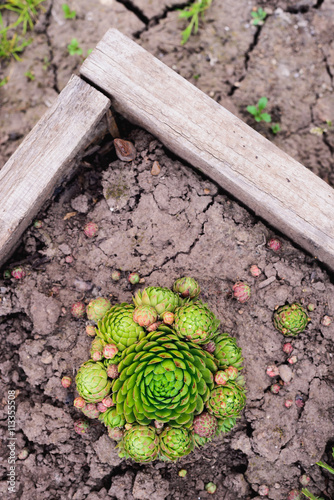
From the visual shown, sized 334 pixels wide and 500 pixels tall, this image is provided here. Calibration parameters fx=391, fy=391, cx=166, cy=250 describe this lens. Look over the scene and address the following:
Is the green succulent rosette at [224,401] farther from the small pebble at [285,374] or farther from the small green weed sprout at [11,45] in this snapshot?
the small green weed sprout at [11,45]

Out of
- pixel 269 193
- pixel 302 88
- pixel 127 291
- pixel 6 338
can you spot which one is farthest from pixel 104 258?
pixel 302 88

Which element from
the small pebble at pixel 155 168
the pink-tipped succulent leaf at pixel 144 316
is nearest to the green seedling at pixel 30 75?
the small pebble at pixel 155 168

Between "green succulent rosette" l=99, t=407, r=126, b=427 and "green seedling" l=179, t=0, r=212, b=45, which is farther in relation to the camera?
"green seedling" l=179, t=0, r=212, b=45

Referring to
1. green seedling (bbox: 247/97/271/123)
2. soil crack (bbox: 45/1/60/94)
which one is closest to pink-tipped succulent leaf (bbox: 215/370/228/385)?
green seedling (bbox: 247/97/271/123)

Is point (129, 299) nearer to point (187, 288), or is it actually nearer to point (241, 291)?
point (187, 288)

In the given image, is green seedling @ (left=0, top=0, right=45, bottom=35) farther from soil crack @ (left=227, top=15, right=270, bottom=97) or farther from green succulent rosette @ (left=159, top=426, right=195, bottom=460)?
green succulent rosette @ (left=159, top=426, right=195, bottom=460)
